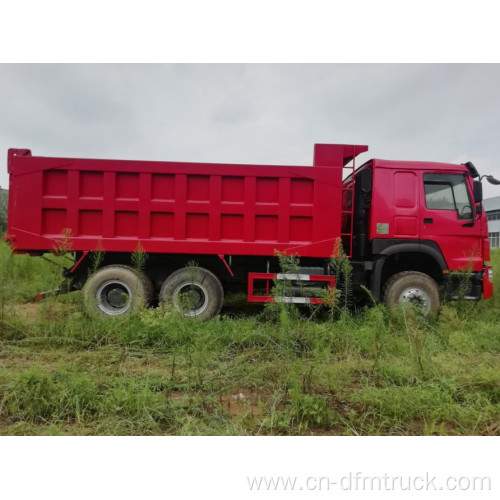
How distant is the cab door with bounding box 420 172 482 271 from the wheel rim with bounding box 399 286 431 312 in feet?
1.81

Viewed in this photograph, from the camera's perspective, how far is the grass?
2.33 m

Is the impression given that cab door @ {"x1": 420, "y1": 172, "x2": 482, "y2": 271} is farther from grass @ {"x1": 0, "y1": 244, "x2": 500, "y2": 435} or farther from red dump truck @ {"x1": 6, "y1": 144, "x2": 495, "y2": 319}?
grass @ {"x1": 0, "y1": 244, "x2": 500, "y2": 435}

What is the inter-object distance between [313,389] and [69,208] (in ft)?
13.3

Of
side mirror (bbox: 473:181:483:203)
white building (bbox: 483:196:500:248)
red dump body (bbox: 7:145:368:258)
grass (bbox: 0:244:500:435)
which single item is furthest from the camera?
white building (bbox: 483:196:500:248)

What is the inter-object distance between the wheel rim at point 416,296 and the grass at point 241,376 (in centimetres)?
42

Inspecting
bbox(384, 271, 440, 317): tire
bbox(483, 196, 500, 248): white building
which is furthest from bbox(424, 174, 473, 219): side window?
bbox(483, 196, 500, 248): white building

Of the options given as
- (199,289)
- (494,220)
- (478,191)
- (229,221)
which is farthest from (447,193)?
(494,220)

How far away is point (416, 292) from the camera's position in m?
4.65

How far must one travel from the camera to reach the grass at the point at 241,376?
91.6 inches

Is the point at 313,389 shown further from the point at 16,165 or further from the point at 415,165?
the point at 16,165

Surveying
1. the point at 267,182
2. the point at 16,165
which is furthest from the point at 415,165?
the point at 16,165

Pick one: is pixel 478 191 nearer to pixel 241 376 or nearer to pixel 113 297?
pixel 241 376

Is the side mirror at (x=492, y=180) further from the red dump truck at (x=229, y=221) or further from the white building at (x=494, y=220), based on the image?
the white building at (x=494, y=220)

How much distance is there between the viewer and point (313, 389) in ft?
8.86
